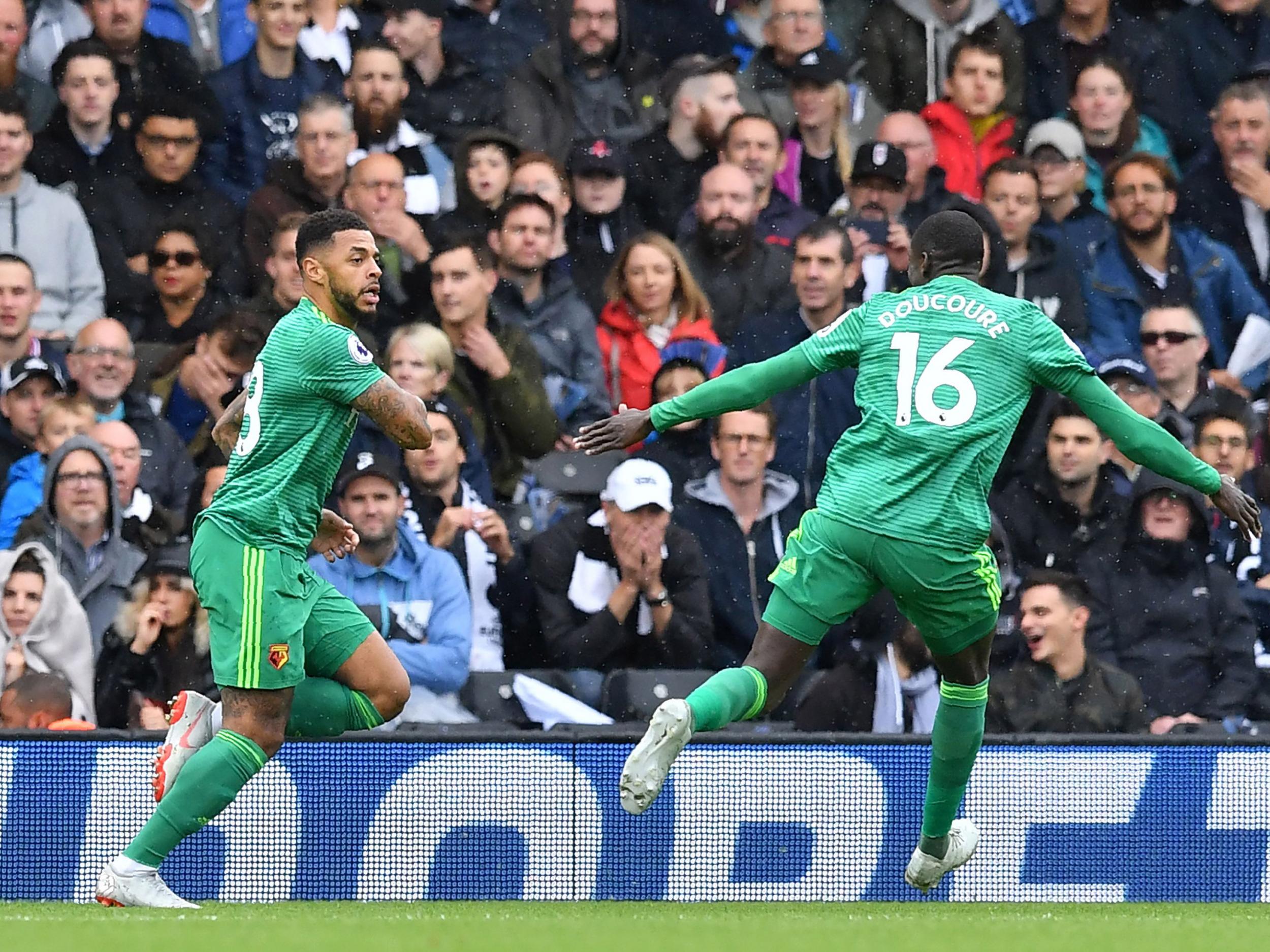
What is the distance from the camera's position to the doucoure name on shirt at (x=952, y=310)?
5926 mm

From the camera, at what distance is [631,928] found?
5586 mm

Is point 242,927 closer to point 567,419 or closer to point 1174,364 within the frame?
point 567,419

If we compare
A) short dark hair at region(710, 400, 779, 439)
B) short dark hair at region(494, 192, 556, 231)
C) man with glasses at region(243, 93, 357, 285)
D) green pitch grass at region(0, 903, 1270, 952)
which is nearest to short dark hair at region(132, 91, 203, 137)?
man with glasses at region(243, 93, 357, 285)

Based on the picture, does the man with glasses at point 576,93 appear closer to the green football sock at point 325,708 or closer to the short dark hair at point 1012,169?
the short dark hair at point 1012,169

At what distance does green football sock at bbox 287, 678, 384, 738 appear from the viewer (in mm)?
6199

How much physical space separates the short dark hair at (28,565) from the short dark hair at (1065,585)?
482cm

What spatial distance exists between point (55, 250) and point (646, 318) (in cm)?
310

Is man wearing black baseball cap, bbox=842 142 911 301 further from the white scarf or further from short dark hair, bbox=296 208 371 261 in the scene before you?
short dark hair, bbox=296 208 371 261

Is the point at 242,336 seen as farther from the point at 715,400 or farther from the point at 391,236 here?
the point at 715,400

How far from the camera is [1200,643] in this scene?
9.65 meters

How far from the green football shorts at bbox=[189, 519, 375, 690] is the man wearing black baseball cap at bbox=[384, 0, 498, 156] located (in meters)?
4.91

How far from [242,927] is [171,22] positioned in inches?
255

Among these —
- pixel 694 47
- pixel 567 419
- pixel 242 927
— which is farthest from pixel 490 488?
pixel 242 927

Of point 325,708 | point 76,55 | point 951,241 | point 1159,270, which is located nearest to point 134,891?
point 325,708
